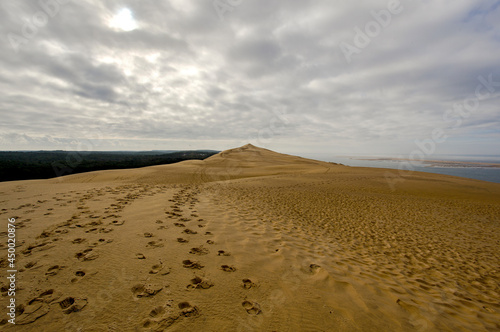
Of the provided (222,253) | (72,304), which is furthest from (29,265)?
(222,253)

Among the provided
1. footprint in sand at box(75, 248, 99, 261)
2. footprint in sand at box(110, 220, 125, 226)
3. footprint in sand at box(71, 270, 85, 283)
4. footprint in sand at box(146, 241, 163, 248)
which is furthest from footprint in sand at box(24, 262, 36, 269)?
footprint in sand at box(110, 220, 125, 226)

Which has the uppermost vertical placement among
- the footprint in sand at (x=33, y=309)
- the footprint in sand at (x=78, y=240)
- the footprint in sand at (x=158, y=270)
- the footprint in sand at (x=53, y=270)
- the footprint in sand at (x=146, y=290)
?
the footprint in sand at (x=33, y=309)

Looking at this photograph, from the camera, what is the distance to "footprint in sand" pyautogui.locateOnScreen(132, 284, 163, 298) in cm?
276

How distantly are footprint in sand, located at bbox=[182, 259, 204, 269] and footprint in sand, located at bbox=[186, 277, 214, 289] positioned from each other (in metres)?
0.37

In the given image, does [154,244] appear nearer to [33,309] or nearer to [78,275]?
[78,275]

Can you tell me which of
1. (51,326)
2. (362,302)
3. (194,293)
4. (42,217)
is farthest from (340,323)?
(42,217)

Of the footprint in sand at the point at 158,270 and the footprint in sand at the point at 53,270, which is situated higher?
the footprint in sand at the point at 53,270

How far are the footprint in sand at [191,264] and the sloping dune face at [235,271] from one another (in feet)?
0.16

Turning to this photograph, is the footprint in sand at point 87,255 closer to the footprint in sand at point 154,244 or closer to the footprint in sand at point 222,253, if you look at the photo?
the footprint in sand at point 154,244

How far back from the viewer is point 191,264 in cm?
370

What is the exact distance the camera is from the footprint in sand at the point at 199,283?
9.95 ft

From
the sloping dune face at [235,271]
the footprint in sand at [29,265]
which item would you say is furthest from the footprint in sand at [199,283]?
the footprint in sand at [29,265]

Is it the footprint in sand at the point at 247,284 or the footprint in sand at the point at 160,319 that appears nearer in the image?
the footprint in sand at the point at 160,319

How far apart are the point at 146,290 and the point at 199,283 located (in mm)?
767
